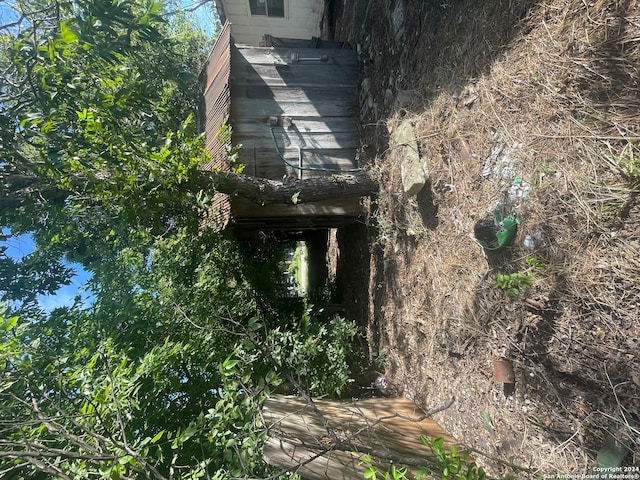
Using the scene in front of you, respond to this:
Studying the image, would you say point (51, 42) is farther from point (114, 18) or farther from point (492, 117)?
point (492, 117)

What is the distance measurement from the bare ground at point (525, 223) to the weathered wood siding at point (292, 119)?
103 cm

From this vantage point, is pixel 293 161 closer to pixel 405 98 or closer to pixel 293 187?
pixel 293 187

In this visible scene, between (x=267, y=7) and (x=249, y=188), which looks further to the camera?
(x=267, y=7)

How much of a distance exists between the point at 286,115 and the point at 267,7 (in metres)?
4.96

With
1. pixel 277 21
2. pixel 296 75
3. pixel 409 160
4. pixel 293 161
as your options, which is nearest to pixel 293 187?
pixel 293 161

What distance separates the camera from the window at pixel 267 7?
29.4ft

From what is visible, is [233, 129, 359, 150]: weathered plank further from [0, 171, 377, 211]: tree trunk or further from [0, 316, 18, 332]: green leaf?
[0, 316, 18, 332]: green leaf

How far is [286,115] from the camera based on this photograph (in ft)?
18.8

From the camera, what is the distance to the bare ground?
2.48 meters

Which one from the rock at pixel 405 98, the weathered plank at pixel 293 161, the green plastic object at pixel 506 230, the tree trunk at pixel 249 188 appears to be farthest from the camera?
the weathered plank at pixel 293 161

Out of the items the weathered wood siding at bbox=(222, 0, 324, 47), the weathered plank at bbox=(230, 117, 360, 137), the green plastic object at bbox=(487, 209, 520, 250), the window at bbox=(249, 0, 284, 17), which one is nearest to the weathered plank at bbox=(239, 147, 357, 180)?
the weathered plank at bbox=(230, 117, 360, 137)

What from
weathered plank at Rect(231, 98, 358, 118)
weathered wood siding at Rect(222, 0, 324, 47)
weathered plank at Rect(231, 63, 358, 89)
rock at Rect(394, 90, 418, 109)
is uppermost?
weathered wood siding at Rect(222, 0, 324, 47)

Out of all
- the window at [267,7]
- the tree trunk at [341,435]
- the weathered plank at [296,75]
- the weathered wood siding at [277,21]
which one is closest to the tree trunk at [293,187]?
the weathered plank at [296,75]

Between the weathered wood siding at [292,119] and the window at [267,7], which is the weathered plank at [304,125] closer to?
the weathered wood siding at [292,119]
